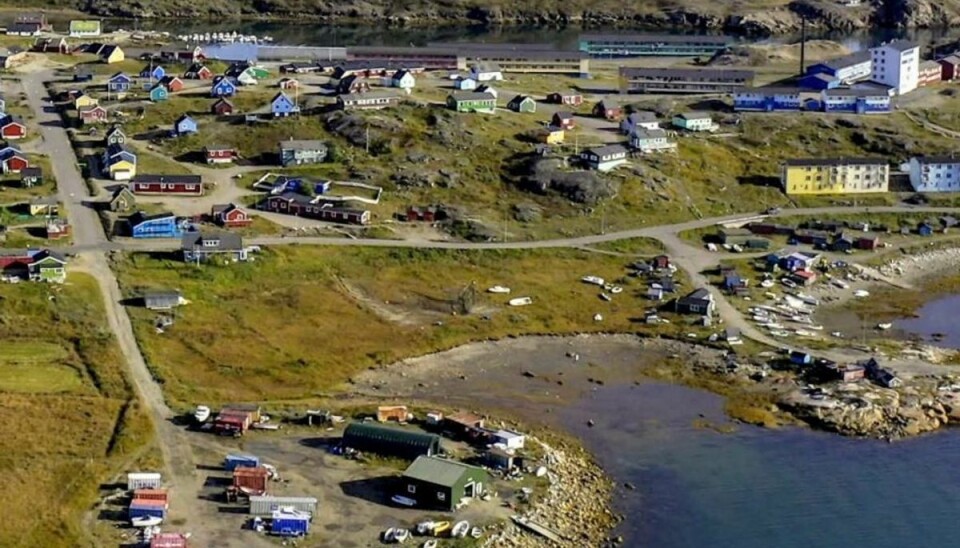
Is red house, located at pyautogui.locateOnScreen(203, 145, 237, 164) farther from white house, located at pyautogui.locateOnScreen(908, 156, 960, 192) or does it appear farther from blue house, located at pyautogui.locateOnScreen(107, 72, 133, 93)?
white house, located at pyautogui.locateOnScreen(908, 156, 960, 192)

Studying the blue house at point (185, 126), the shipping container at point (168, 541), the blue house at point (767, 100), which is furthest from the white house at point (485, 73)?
the shipping container at point (168, 541)

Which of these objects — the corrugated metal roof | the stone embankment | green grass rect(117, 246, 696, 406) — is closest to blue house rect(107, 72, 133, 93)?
green grass rect(117, 246, 696, 406)

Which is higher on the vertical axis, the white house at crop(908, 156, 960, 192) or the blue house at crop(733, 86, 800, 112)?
the blue house at crop(733, 86, 800, 112)

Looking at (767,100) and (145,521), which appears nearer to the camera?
(145,521)

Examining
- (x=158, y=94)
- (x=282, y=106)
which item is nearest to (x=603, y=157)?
(x=282, y=106)

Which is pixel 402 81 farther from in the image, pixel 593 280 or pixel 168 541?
pixel 168 541

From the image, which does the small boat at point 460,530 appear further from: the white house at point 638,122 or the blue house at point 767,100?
the blue house at point 767,100
